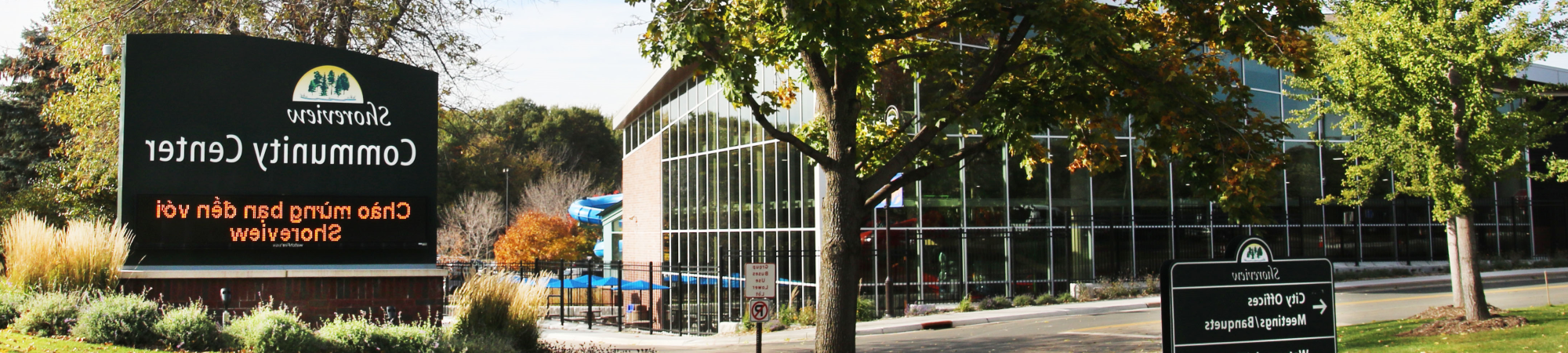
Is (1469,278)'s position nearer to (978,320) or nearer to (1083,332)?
(1083,332)

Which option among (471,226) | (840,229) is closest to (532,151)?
(471,226)

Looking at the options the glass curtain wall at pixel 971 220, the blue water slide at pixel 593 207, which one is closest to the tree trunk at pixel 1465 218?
the glass curtain wall at pixel 971 220

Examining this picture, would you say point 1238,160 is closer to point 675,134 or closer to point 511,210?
point 675,134

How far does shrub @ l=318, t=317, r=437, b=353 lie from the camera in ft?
30.1

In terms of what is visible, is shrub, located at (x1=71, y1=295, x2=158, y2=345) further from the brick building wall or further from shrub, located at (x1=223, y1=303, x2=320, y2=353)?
the brick building wall

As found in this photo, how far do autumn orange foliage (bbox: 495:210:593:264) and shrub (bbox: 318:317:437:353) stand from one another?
34.3 meters

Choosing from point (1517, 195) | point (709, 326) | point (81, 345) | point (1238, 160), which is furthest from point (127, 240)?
point (1517, 195)

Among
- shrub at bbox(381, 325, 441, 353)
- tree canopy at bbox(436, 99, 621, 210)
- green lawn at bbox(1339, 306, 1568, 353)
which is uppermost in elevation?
tree canopy at bbox(436, 99, 621, 210)

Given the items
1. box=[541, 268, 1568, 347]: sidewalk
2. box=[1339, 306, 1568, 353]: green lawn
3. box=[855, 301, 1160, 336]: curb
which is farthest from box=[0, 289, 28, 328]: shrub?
box=[1339, 306, 1568, 353]: green lawn

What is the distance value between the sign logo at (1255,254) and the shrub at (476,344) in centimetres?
709

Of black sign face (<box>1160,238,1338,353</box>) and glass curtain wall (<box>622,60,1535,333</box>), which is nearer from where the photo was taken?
black sign face (<box>1160,238,1338,353</box>)

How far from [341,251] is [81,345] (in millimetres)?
2549

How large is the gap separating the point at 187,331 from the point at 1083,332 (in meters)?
13.0

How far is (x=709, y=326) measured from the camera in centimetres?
2403
